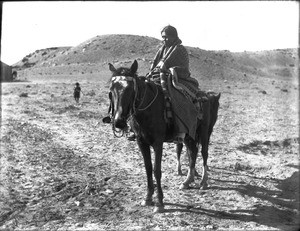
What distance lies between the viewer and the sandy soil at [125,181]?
6.38 meters

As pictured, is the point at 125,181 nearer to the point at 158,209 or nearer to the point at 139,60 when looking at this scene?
the point at 158,209

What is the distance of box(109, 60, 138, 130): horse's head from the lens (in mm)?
5684

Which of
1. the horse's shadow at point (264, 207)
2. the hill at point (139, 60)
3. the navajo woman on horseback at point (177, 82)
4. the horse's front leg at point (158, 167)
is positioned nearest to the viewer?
the horse's shadow at point (264, 207)

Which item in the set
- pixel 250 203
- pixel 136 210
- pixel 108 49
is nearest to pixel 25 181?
pixel 136 210

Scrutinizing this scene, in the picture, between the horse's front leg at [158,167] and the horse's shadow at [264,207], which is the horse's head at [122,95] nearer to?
the horse's front leg at [158,167]

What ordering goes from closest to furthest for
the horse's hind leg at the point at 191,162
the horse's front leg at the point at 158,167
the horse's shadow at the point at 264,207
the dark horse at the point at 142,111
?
the dark horse at the point at 142,111
the horse's shadow at the point at 264,207
the horse's front leg at the point at 158,167
the horse's hind leg at the point at 191,162

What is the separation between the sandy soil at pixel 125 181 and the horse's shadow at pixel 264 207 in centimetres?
2

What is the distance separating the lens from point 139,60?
62.4 m

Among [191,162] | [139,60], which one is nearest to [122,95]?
[191,162]

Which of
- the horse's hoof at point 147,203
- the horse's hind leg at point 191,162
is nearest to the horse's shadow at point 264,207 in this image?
the horse's hoof at point 147,203

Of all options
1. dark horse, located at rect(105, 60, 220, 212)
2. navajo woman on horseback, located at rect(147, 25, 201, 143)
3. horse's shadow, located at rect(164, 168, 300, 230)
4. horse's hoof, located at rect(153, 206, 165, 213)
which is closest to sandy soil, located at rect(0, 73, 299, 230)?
horse's shadow, located at rect(164, 168, 300, 230)

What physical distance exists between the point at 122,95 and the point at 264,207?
3.83 meters

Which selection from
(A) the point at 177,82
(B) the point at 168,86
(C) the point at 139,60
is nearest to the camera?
(B) the point at 168,86

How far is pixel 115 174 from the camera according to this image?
9.20m
